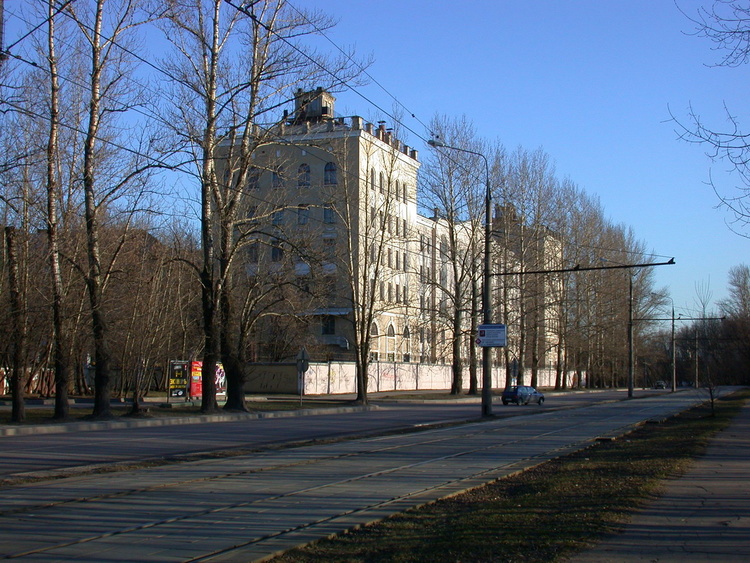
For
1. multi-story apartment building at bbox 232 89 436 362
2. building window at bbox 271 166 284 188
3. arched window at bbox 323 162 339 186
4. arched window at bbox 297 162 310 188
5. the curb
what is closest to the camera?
the curb

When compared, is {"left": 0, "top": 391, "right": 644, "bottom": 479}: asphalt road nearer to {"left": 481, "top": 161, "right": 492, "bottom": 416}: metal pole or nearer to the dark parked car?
{"left": 481, "top": 161, "right": 492, "bottom": 416}: metal pole

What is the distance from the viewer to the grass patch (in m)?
7.06

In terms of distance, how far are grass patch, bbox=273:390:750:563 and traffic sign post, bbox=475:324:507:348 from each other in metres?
14.1

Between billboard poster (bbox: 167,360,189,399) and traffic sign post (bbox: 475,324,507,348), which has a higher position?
traffic sign post (bbox: 475,324,507,348)

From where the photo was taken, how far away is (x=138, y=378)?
91.7 ft

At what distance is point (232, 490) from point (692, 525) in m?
6.30

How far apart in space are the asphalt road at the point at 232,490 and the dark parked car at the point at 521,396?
24.2 meters

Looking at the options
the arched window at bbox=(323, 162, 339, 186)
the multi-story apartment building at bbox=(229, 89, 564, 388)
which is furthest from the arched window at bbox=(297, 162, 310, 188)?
the arched window at bbox=(323, 162, 339, 186)

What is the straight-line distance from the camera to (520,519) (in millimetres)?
8555

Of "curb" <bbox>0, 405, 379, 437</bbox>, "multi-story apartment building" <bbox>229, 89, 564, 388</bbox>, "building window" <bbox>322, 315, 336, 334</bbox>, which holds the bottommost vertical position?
"curb" <bbox>0, 405, 379, 437</bbox>

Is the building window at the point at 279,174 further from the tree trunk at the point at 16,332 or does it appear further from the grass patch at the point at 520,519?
the grass patch at the point at 520,519

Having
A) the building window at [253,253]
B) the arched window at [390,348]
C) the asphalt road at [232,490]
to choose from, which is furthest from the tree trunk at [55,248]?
the arched window at [390,348]

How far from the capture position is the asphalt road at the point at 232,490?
7723mm

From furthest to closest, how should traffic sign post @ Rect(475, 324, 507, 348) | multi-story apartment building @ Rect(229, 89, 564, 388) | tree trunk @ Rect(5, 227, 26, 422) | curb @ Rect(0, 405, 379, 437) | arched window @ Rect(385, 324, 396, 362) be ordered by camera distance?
arched window @ Rect(385, 324, 396, 362)
multi-story apartment building @ Rect(229, 89, 564, 388)
traffic sign post @ Rect(475, 324, 507, 348)
tree trunk @ Rect(5, 227, 26, 422)
curb @ Rect(0, 405, 379, 437)
